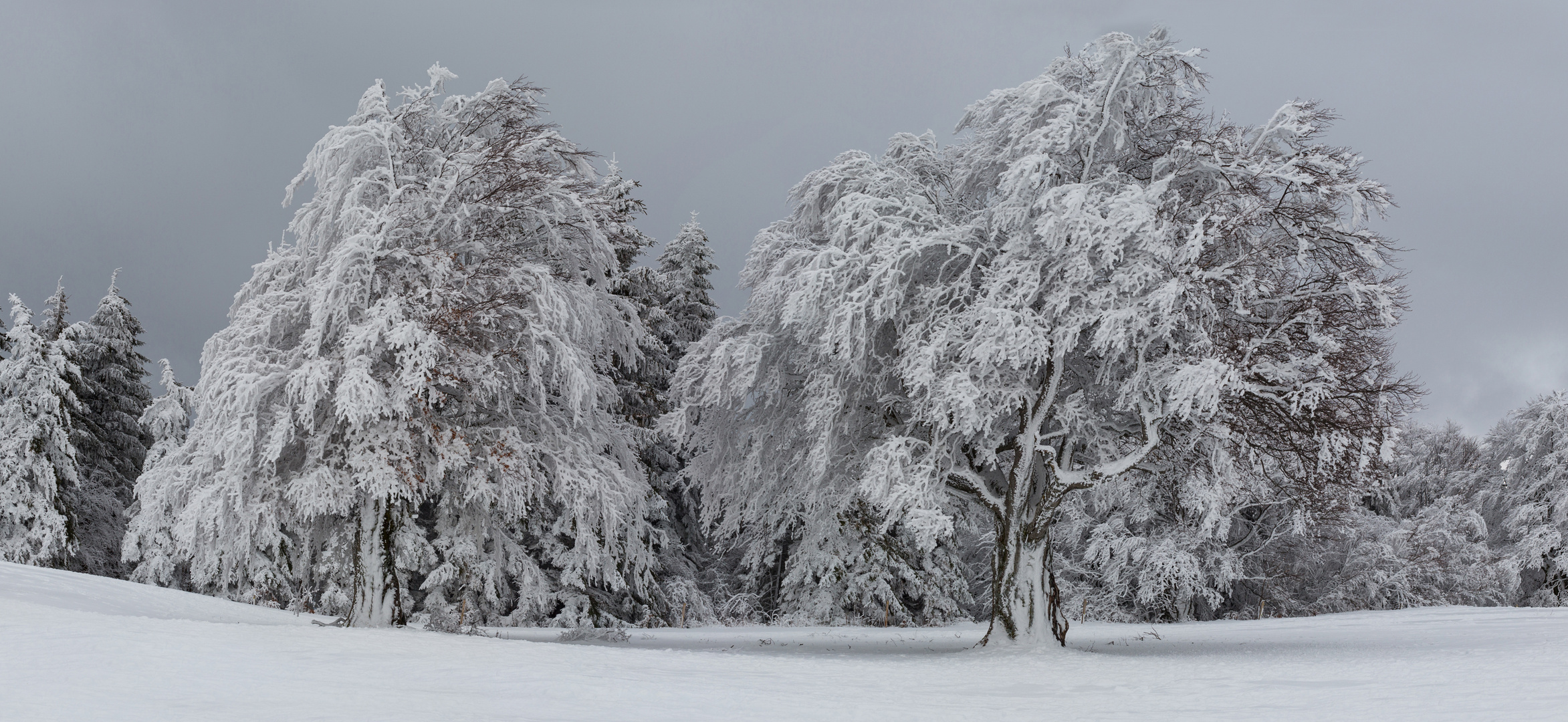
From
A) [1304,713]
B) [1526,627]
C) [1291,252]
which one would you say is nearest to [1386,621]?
[1526,627]

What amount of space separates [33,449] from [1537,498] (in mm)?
50621

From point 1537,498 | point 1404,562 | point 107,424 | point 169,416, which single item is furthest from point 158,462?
point 1537,498

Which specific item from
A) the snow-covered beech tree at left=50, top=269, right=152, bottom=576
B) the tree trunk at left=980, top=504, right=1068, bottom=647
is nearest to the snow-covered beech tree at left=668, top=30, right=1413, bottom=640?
the tree trunk at left=980, top=504, right=1068, bottom=647

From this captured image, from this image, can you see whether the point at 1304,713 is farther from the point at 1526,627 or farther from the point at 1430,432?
the point at 1430,432

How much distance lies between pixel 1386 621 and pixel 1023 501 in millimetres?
10954

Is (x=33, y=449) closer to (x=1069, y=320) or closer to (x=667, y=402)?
(x=667, y=402)

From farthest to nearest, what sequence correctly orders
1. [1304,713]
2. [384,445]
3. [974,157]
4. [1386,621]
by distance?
[1386,621]
[974,157]
[384,445]
[1304,713]

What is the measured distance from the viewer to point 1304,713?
318 inches

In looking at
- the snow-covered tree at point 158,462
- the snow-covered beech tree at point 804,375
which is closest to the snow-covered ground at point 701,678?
the snow-covered beech tree at point 804,375

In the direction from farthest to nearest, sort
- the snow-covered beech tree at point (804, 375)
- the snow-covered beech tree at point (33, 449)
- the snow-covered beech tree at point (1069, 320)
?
the snow-covered beech tree at point (33, 449), the snow-covered beech tree at point (804, 375), the snow-covered beech tree at point (1069, 320)

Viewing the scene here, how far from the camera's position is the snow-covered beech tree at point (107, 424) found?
3591cm

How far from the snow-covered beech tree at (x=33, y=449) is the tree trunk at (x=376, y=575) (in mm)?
21051

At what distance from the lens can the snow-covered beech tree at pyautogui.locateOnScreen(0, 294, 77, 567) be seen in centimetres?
3086

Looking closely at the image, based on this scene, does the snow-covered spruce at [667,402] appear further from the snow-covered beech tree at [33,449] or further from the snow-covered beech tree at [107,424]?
the snow-covered beech tree at [107,424]
